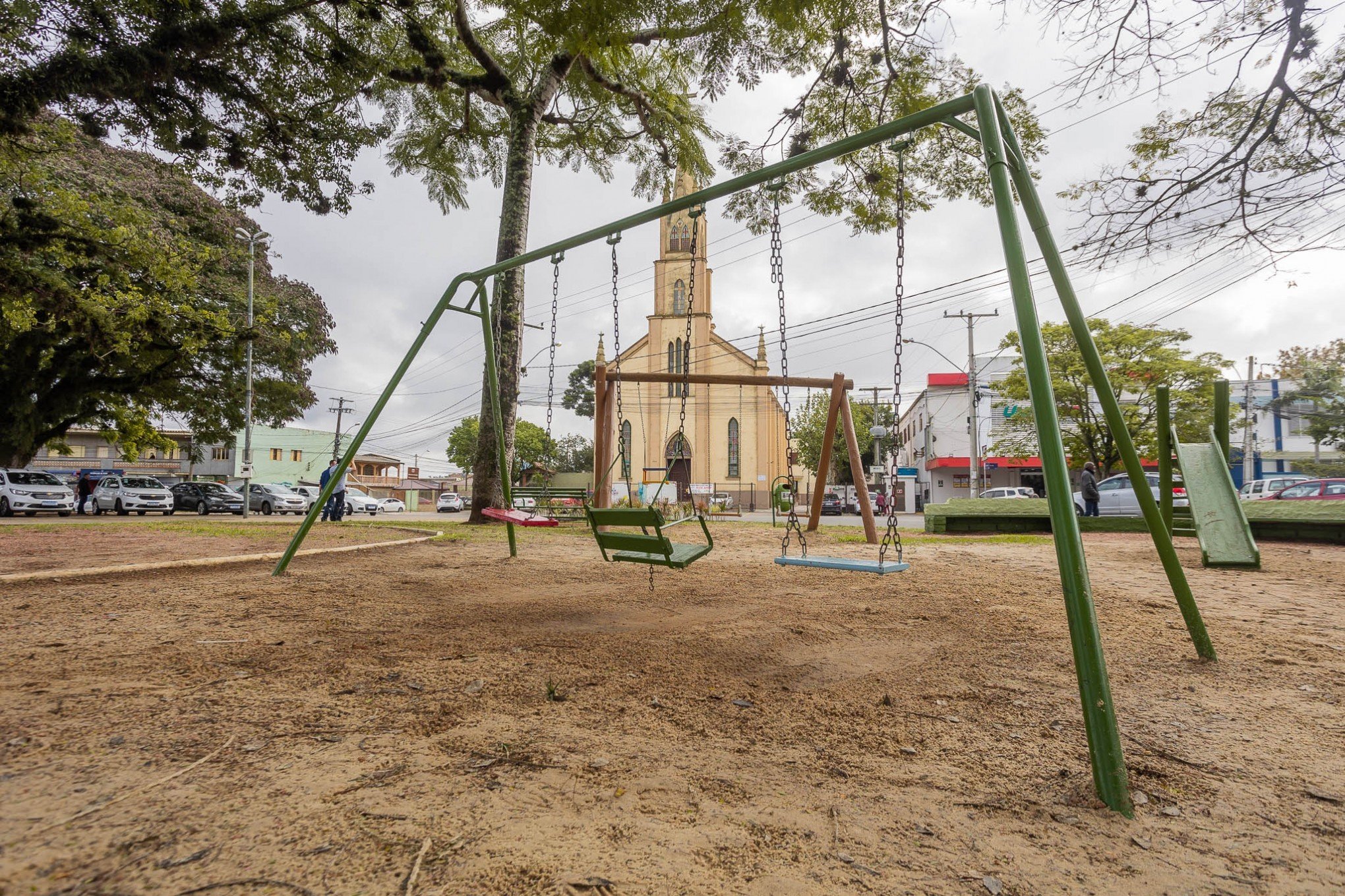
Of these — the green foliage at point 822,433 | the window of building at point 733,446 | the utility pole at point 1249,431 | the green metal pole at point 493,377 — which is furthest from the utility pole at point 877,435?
the green metal pole at point 493,377

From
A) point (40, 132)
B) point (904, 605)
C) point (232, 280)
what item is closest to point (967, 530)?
point (904, 605)

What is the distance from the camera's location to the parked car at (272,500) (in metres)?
25.5

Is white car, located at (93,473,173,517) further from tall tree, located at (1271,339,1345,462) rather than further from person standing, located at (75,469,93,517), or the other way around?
tall tree, located at (1271,339,1345,462)

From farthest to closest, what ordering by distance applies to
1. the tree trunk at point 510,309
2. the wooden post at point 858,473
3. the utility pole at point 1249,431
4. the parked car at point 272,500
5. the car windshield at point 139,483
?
the utility pole at point 1249,431
the parked car at point 272,500
the car windshield at point 139,483
the tree trunk at point 510,309
the wooden post at point 858,473

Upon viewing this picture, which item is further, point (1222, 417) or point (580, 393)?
point (580, 393)

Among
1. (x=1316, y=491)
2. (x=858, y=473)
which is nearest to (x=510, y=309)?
(x=858, y=473)

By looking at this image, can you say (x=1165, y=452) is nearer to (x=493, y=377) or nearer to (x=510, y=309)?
(x=493, y=377)

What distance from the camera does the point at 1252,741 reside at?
2.21 m

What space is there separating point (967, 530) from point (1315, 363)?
97.0 ft

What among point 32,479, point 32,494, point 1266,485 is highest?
point 32,479

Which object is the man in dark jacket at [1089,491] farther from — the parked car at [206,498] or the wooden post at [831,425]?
the parked car at [206,498]

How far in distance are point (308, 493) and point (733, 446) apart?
24.2m

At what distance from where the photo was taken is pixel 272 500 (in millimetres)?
25406

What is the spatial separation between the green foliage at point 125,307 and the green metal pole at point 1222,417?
1137 cm
